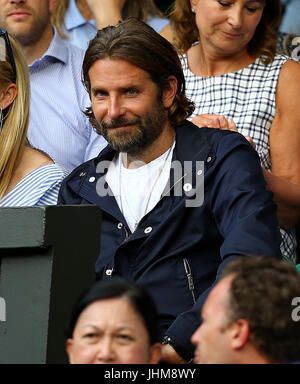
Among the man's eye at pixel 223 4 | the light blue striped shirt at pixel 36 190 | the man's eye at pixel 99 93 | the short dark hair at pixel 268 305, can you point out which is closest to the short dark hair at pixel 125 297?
the short dark hair at pixel 268 305

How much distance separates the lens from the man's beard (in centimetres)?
359

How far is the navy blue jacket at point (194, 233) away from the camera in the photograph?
124 inches

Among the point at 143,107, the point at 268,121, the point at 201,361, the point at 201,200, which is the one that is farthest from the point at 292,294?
the point at 268,121

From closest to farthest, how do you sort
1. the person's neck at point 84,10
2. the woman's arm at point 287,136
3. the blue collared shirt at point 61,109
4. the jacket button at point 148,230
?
the jacket button at point 148,230
the woman's arm at point 287,136
the blue collared shirt at point 61,109
the person's neck at point 84,10

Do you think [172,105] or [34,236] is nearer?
[34,236]

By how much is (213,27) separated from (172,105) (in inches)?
24.7

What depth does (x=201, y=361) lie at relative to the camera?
2486 mm

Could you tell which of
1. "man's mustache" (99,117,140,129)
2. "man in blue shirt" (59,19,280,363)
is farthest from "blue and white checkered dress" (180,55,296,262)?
"man's mustache" (99,117,140,129)

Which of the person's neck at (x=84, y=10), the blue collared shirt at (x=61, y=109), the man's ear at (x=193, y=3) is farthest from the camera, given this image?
the person's neck at (x=84, y=10)

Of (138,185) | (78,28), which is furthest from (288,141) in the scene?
(78,28)

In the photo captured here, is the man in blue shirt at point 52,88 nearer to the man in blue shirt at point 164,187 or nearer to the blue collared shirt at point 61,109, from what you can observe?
the blue collared shirt at point 61,109
